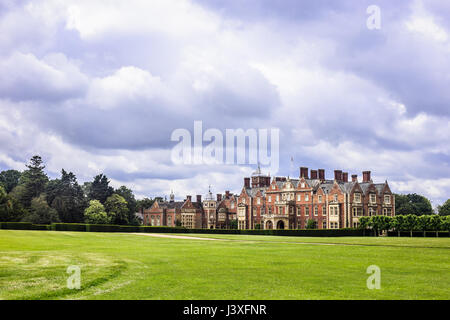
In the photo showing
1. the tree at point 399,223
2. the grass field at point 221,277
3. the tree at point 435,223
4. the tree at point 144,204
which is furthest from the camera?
the tree at point 144,204

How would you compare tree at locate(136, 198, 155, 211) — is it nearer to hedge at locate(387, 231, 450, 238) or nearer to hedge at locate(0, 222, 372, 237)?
hedge at locate(0, 222, 372, 237)

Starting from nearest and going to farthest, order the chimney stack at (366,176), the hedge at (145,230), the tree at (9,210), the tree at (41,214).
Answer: the hedge at (145,230), the tree at (9,210), the tree at (41,214), the chimney stack at (366,176)

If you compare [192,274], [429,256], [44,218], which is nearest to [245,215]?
[44,218]

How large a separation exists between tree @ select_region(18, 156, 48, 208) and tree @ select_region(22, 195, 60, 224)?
1208cm

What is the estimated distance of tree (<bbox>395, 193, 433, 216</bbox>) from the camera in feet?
387

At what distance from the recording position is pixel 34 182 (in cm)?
10012

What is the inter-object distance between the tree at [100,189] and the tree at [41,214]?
1699 centimetres

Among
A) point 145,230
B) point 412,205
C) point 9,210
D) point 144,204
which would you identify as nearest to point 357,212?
point 145,230

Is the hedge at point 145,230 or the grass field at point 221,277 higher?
the grass field at point 221,277

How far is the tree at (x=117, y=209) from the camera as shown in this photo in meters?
95.2

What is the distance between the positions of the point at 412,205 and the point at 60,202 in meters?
80.8

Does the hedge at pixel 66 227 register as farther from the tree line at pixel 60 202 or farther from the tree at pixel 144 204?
the tree at pixel 144 204

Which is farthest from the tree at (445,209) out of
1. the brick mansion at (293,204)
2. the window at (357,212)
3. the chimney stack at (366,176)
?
the window at (357,212)
